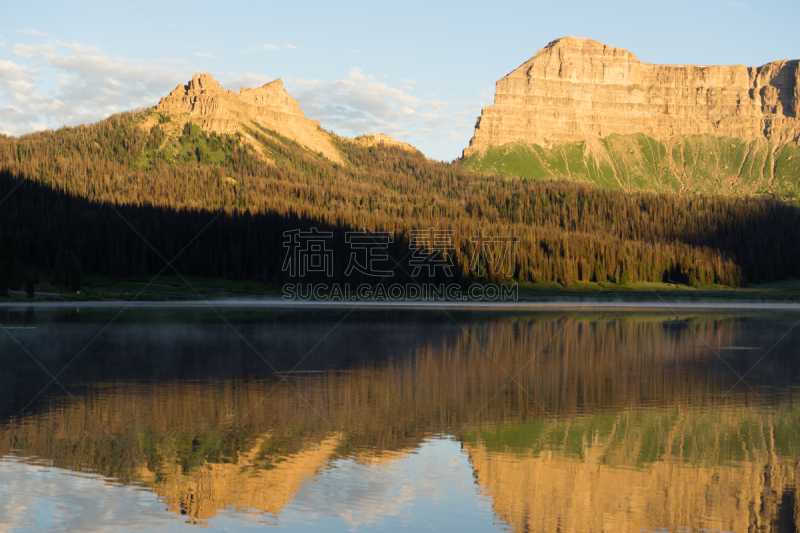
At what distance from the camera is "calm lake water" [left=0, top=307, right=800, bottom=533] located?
15.6m

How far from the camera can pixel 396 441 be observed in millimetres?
21656

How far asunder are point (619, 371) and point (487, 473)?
1979 cm

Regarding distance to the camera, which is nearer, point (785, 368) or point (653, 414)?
point (653, 414)

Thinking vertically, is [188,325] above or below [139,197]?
below

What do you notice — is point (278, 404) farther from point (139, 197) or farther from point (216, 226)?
point (139, 197)

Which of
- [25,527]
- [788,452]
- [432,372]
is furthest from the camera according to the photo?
[432,372]

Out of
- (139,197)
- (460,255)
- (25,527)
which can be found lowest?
→ (25,527)

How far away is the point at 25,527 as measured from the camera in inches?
567

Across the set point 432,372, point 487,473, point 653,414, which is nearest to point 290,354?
point 432,372

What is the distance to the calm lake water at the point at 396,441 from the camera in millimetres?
15570
